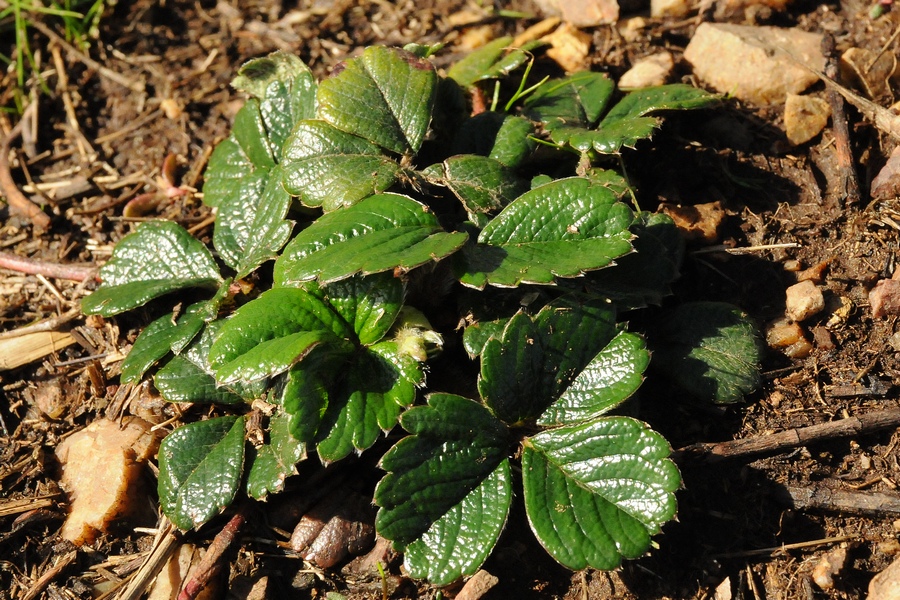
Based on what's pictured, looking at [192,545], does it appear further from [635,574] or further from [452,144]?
[452,144]

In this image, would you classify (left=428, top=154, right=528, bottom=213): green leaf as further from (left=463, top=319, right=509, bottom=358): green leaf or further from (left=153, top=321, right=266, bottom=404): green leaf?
(left=153, top=321, right=266, bottom=404): green leaf

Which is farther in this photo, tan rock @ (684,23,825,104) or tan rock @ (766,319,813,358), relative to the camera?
tan rock @ (684,23,825,104)

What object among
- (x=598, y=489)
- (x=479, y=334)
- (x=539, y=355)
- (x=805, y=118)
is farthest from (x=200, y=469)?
(x=805, y=118)

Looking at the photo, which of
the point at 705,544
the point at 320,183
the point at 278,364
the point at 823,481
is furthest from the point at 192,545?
the point at 823,481

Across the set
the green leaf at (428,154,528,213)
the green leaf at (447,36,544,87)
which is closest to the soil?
the green leaf at (447,36,544,87)

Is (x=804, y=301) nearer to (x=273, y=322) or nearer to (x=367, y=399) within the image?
(x=367, y=399)
